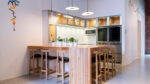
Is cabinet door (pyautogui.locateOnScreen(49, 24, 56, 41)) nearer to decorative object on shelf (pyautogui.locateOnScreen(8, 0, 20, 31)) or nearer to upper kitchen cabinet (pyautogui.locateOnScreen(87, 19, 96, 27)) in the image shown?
decorative object on shelf (pyautogui.locateOnScreen(8, 0, 20, 31))

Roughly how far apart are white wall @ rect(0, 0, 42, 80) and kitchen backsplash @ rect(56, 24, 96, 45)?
1.08 m

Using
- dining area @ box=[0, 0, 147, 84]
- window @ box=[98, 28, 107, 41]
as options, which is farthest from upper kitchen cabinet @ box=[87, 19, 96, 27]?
window @ box=[98, 28, 107, 41]

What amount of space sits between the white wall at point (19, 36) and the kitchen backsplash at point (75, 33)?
108 cm

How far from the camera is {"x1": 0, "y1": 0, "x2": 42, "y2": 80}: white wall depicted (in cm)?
401

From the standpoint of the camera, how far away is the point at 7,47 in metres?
4.10

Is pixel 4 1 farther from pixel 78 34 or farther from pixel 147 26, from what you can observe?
pixel 147 26

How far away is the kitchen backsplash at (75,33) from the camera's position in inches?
233

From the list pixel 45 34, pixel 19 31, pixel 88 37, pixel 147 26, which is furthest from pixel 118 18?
pixel 147 26

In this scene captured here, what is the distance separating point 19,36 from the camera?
14.5 ft

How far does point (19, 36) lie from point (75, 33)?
326cm

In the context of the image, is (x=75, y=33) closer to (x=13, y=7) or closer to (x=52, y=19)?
(x=52, y=19)

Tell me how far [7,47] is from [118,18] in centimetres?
487

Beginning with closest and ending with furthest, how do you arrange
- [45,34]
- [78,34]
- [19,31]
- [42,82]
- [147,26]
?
[42,82]
[19,31]
[45,34]
[78,34]
[147,26]

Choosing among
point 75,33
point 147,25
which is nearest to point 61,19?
point 75,33
